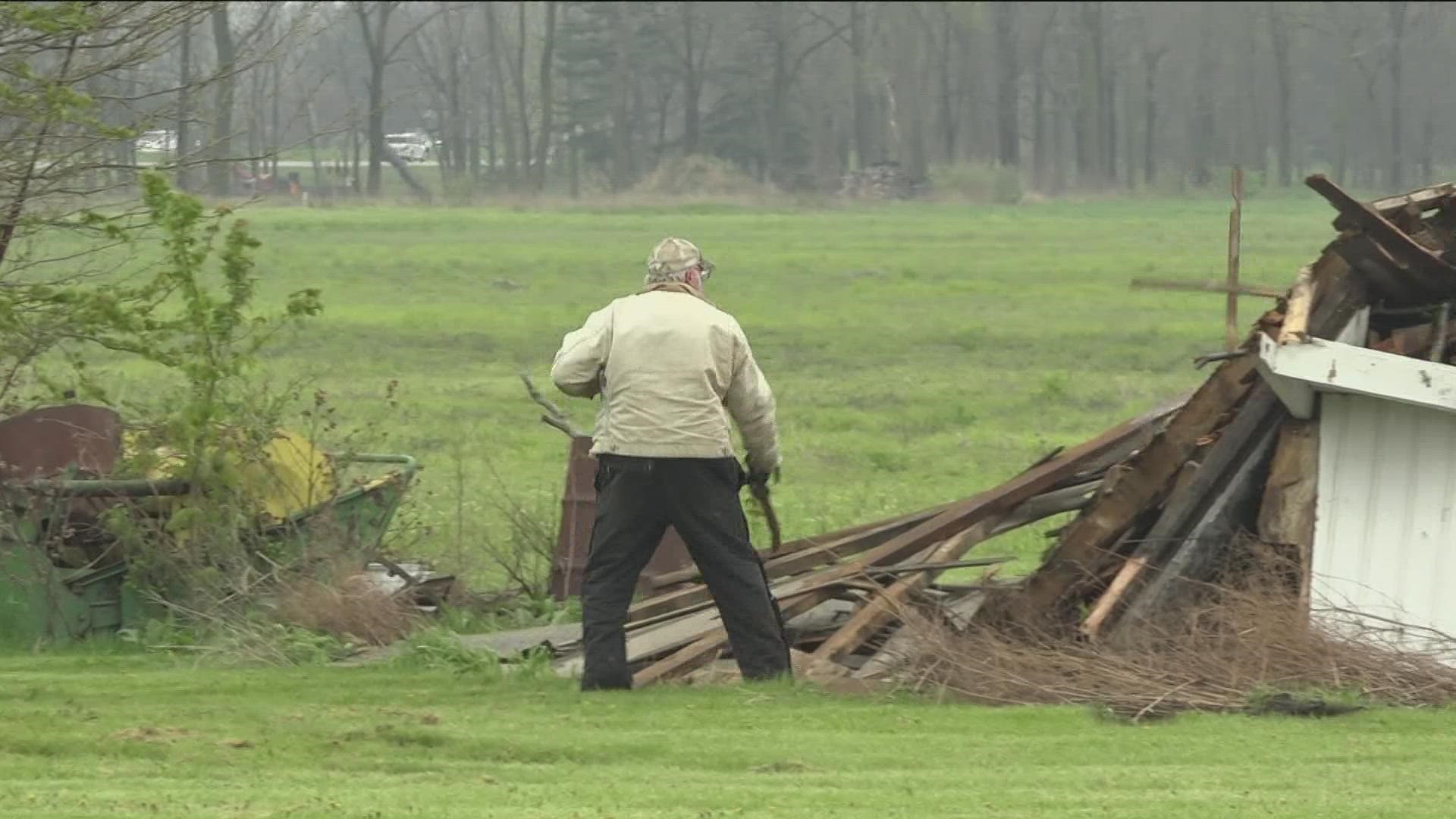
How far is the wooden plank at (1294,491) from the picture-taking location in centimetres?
968

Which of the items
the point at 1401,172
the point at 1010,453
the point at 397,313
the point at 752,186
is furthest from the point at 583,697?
the point at 1401,172

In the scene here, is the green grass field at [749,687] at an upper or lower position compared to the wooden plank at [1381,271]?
lower

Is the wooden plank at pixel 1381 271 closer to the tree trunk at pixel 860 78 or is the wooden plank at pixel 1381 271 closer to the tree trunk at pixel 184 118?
the tree trunk at pixel 184 118

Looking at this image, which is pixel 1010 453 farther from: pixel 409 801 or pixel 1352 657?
pixel 409 801

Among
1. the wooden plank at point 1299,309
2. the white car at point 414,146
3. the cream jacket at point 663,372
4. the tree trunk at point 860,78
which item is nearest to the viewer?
the cream jacket at point 663,372

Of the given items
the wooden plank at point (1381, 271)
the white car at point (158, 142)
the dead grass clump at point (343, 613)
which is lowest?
the dead grass clump at point (343, 613)

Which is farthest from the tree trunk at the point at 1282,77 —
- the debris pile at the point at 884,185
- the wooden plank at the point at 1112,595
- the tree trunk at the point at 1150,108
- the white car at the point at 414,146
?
the wooden plank at the point at 1112,595

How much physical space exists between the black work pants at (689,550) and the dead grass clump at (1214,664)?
0.64m

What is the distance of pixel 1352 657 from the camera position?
910 cm

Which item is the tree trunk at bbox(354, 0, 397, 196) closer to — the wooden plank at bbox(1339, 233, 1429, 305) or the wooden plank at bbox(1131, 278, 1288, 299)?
the wooden plank at bbox(1131, 278, 1288, 299)

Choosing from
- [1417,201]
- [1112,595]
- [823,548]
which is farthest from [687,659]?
[1417,201]

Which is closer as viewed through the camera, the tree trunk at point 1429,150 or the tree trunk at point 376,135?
the tree trunk at point 376,135

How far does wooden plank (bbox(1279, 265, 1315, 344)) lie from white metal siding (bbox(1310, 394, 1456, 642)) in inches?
17.1

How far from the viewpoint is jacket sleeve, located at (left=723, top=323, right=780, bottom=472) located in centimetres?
912
